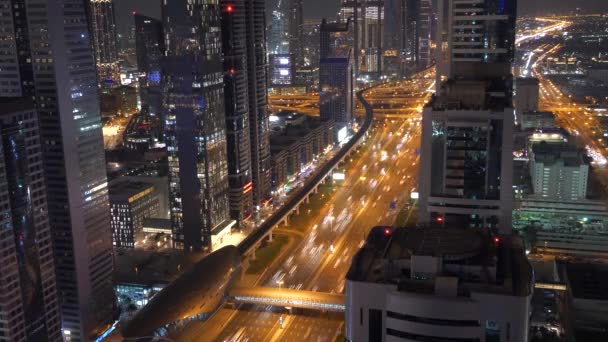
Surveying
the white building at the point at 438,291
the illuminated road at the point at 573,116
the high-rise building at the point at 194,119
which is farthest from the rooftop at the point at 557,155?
the white building at the point at 438,291

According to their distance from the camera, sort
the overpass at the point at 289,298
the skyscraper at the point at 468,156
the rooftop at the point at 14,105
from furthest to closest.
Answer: the overpass at the point at 289,298 < the skyscraper at the point at 468,156 < the rooftop at the point at 14,105

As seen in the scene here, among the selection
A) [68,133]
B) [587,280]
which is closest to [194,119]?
[68,133]

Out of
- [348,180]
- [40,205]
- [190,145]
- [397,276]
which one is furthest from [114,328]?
[348,180]

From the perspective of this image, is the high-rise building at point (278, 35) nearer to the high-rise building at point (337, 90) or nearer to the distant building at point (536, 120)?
the high-rise building at point (337, 90)

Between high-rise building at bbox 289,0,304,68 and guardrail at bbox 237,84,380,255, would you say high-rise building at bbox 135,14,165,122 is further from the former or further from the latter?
high-rise building at bbox 289,0,304,68

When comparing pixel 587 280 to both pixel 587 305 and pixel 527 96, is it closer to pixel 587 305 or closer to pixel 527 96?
pixel 587 305
